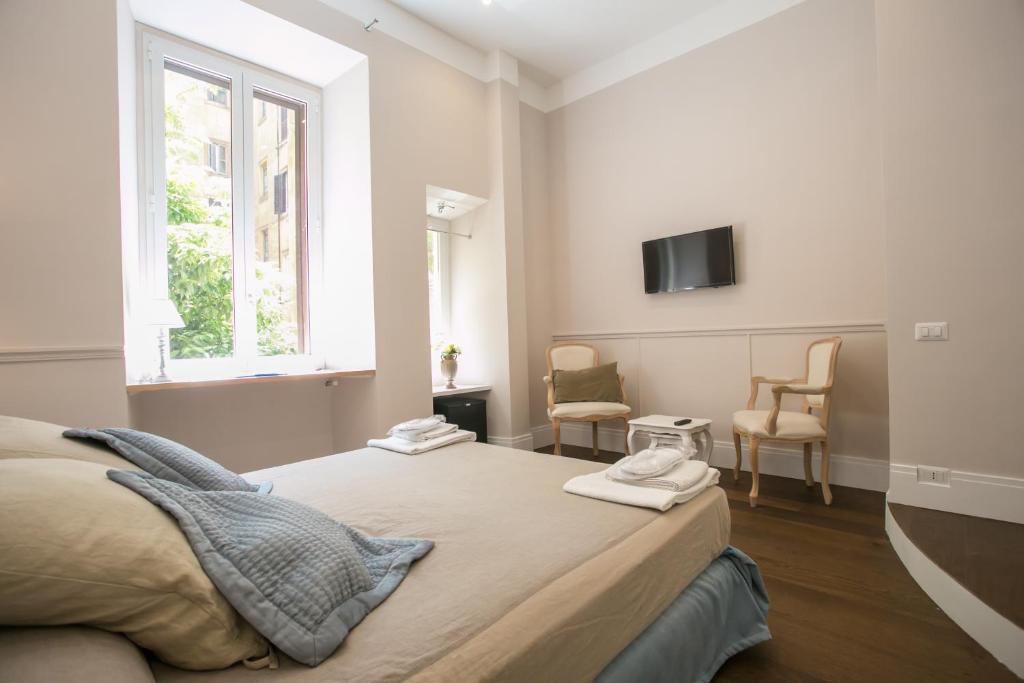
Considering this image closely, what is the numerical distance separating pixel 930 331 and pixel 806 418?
821 mm

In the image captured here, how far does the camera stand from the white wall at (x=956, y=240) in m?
2.38

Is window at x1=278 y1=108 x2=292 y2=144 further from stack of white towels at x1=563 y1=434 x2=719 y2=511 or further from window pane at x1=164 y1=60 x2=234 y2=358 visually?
stack of white towels at x1=563 y1=434 x2=719 y2=511

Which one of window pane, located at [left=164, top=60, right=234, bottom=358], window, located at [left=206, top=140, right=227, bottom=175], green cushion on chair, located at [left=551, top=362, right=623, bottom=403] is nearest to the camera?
window pane, located at [left=164, top=60, right=234, bottom=358]

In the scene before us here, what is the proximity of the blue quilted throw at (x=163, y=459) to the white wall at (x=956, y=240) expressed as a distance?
3190mm

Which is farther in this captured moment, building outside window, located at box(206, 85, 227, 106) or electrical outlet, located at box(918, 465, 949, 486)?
building outside window, located at box(206, 85, 227, 106)

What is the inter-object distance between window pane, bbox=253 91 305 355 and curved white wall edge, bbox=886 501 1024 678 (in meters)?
3.97

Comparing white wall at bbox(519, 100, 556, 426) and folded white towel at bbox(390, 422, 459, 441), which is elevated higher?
white wall at bbox(519, 100, 556, 426)

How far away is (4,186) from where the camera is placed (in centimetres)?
221

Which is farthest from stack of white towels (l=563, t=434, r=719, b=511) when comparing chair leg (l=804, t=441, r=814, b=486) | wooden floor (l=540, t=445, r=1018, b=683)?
chair leg (l=804, t=441, r=814, b=486)

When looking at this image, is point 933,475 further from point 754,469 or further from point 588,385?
point 588,385

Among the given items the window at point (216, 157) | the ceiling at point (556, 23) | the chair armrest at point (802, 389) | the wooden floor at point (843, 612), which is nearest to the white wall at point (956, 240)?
the chair armrest at point (802, 389)

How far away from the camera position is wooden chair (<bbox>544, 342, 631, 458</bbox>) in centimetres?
400

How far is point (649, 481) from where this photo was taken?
5.58 feet

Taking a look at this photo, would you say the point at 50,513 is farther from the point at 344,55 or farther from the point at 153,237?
the point at 344,55
